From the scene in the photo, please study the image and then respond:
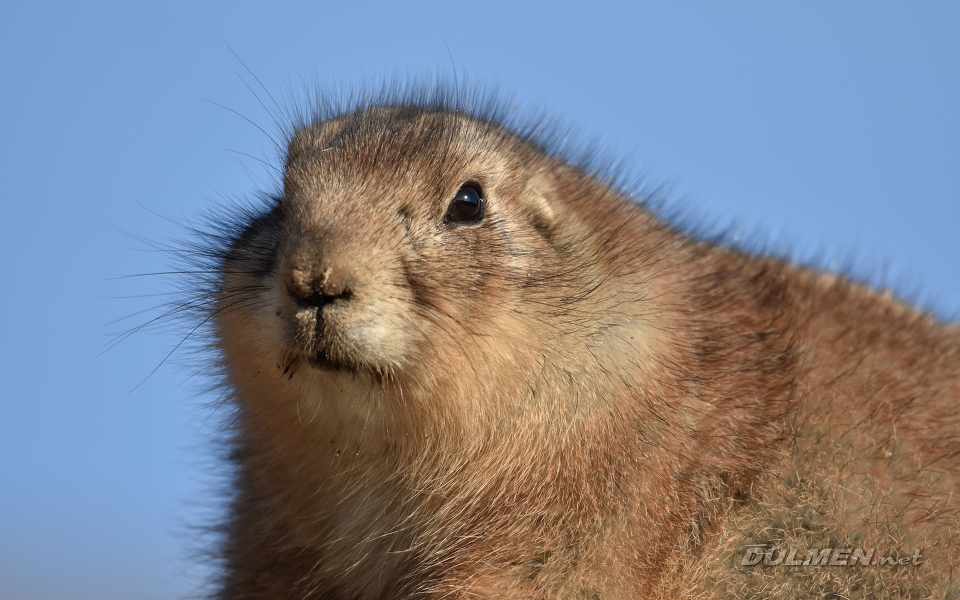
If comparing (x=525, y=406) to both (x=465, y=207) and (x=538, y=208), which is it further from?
(x=538, y=208)

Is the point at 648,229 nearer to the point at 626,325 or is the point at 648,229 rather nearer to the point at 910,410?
the point at 626,325

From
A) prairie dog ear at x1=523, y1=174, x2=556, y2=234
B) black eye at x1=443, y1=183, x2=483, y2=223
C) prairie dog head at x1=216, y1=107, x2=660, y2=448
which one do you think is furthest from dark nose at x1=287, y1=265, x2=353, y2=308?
prairie dog ear at x1=523, y1=174, x2=556, y2=234

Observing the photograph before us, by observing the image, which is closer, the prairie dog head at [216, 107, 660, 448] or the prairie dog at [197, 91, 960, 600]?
the prairie dog head at [216, 107, 660, 448]

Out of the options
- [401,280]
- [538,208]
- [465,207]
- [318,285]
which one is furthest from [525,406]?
[318,285]

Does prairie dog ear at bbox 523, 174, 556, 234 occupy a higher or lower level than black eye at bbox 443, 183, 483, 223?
higher

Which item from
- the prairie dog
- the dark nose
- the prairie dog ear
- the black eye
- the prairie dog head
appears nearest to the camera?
the dark nose

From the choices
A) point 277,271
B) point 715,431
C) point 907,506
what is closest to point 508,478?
point 715,431

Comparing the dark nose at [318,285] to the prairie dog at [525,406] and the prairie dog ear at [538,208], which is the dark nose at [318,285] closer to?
the prairie dog at [525,406]

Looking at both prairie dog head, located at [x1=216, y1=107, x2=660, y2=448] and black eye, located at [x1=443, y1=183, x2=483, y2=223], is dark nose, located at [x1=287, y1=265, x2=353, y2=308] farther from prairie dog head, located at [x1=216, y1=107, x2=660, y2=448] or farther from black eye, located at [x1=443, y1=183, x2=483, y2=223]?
black eye, located at [x1=443, y1=183, x2=483, y2=223]
